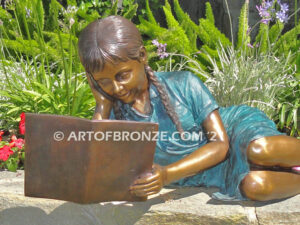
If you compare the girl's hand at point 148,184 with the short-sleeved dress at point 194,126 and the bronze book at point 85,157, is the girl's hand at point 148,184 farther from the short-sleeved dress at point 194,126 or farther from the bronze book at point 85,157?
the short-sleeved dress at point 194,126

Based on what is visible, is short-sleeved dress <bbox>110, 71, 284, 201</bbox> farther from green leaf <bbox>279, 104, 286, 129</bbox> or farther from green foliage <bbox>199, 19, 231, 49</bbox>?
green foliage <bbox>199, 19, 231, 49</bbox>

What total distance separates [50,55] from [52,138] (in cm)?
219

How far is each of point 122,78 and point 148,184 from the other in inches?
19.0

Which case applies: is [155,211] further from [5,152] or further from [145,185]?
[5,152]

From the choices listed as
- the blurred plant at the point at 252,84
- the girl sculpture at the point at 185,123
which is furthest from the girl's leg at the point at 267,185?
the blurred plant at the point at 252,84

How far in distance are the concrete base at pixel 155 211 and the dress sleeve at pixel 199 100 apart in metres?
0.42

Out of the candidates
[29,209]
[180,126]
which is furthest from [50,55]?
[180,126]

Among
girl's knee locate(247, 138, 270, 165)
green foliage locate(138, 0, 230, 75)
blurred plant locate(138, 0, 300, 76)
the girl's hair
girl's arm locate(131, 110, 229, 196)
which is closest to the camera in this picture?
the girl's hair

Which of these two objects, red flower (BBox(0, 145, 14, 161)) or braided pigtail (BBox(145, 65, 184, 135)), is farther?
red flower (BBox(0, 145, 14, 161))

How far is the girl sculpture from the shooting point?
2.09 metres

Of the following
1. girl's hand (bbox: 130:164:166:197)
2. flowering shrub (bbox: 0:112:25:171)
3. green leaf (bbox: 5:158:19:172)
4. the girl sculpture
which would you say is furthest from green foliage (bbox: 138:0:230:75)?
girl's hand (bbox: 130:164:166:197)

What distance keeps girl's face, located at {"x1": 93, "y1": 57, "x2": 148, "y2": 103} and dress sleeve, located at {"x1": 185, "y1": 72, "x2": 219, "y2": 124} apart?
0.28 meters

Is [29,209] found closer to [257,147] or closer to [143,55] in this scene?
[143,55]

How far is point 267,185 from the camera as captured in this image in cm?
223
